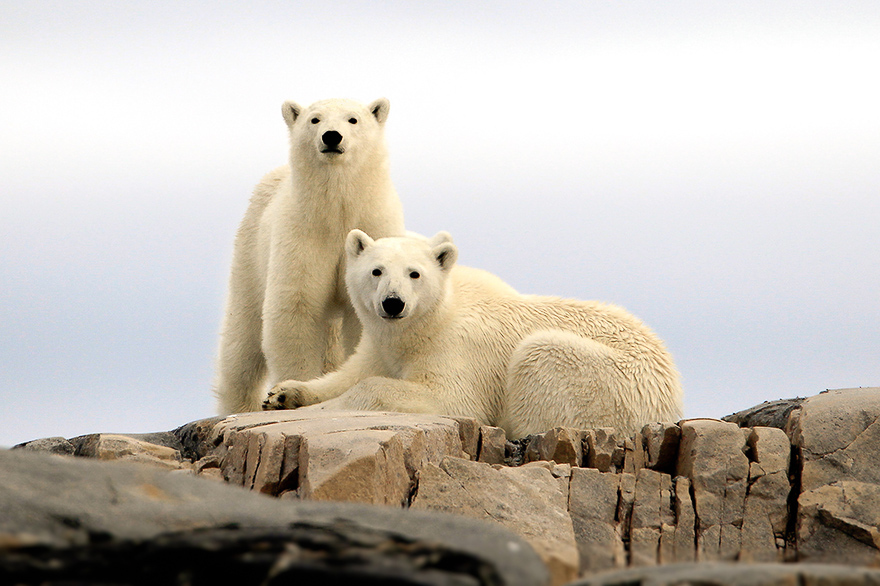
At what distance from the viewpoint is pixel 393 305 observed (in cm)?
710

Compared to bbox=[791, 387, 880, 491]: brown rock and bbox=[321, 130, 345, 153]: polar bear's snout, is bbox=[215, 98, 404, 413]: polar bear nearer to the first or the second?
bbox=[321, 130, 345, 153]: polar bear's snout

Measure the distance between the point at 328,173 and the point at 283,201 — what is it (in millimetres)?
780

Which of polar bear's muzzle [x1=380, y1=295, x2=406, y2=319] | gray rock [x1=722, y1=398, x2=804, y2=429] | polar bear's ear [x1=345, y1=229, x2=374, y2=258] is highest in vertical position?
polar bear's ear [x1=345, y1=229, x2=374, y2=258]

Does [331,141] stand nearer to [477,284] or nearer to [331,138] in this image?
[331,138]

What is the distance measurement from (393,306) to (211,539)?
4771 mm

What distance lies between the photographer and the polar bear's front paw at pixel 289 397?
7641 mm

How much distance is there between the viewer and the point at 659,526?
20.1ft

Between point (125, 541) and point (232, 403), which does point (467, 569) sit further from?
point (232, 403)

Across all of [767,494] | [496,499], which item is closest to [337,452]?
[496,499]

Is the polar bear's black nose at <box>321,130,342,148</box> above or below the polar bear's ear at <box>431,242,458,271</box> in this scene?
above

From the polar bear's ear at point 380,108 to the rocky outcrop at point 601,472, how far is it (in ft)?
10.4

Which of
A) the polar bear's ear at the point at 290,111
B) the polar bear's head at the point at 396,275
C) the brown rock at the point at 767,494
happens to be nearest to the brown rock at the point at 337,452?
the polar bear's head at the point at 396,275

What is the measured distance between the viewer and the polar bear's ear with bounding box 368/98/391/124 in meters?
8.52

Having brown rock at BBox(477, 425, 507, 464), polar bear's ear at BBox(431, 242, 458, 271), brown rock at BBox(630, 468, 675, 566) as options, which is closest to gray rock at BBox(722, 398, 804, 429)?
brown rock at BBox(630, 468, 675, 566)
